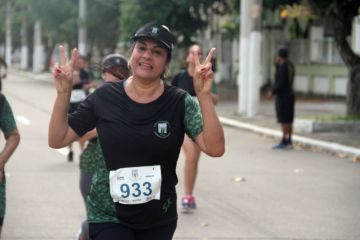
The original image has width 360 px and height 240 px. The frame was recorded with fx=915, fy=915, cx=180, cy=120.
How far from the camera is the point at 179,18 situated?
33656 mm

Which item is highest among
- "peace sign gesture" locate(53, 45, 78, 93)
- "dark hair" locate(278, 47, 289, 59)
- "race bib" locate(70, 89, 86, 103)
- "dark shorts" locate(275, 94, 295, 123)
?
"peace sign gesture" locate(53, 45, 78, 93)

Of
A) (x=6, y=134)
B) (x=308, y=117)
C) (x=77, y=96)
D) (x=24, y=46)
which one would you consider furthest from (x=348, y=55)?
(x=24, y=46)

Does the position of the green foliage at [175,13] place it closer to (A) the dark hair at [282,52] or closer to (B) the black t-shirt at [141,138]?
(A) the dark hair at [282,52]

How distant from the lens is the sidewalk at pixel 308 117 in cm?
1610

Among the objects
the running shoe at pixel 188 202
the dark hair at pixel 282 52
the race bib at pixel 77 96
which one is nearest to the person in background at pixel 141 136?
the running shoe at pixel 188 202

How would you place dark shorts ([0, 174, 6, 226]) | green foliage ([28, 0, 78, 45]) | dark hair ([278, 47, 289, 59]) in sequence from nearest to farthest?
1. dark shorts ([0, 174, 6, 226])
2. dark hair ([278, 47, 289, 59])
3. green foliage ([28, 0, 78, 45])

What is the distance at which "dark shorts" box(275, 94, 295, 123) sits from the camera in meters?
16.1

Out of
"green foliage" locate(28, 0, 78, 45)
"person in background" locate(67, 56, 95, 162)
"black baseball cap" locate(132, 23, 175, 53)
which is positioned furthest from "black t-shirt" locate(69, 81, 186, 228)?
"green foliage" locate(28, 0, 78, 45)

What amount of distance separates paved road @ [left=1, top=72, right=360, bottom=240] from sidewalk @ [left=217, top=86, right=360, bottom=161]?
0.52 metres

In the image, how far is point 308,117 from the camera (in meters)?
22.2

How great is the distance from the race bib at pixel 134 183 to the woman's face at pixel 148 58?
18.5 inches

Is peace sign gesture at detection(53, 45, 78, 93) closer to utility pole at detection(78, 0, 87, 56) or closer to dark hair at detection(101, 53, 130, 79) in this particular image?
dark hair at detection(101, 53, 130, 79)

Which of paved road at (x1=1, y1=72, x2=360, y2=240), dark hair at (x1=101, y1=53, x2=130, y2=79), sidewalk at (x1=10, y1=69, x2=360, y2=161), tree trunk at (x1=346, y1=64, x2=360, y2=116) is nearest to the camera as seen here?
dark hair at (x1=101, y1=53, x2=130, y2=79)

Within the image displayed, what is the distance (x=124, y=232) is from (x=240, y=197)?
6.29 m
